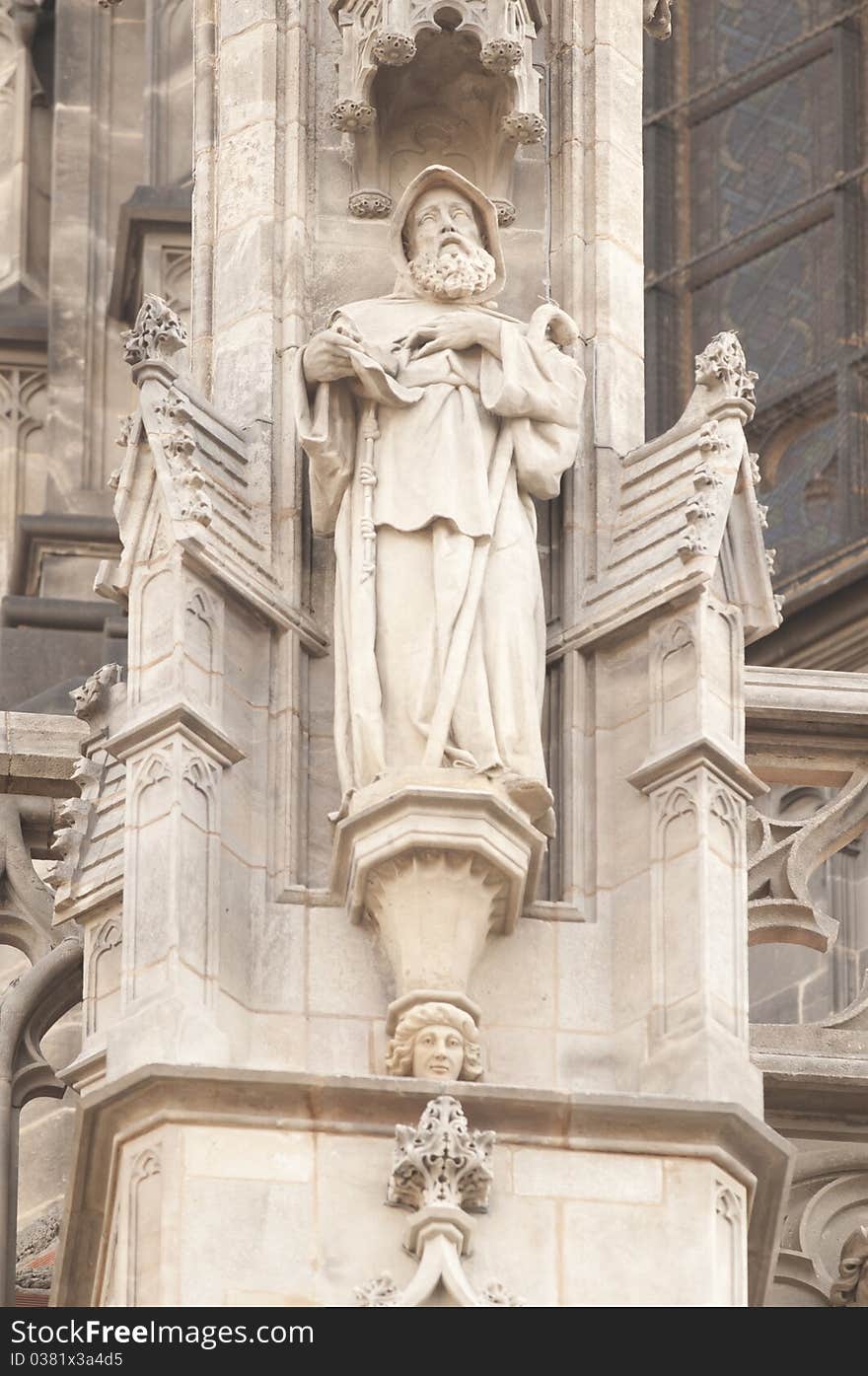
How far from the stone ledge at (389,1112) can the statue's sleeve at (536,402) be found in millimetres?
1792

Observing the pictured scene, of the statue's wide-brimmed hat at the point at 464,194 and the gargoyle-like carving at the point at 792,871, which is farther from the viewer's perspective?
the gargoyle-like carving at the point at 792,871

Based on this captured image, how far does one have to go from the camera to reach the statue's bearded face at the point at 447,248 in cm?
1598

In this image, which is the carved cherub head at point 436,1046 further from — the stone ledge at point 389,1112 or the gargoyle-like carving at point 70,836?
the gargoyle-like carving at point 70,836

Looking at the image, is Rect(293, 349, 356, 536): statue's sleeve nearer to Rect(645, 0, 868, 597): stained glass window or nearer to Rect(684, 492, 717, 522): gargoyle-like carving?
Rect(684, 492, 717, 522): gargoyle-like carving

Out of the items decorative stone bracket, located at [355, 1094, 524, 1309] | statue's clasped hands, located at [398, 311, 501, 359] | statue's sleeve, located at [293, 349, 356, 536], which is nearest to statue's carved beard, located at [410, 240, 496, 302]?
statue's clasped hands, located at [398, 311, 501, 359]

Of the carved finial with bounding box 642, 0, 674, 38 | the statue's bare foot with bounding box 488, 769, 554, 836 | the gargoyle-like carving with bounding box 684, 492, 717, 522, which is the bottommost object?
the statue's bare foot with bounding box 488, 769, 554, 836

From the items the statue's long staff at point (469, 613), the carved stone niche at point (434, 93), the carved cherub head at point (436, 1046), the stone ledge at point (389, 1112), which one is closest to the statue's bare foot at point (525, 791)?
the statue's long staff at point (469, 613)

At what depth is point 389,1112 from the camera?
576 inches

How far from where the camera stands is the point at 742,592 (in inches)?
619

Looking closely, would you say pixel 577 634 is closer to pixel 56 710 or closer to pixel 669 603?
pixel 669 603

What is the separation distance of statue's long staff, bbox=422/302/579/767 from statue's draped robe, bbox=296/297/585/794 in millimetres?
16

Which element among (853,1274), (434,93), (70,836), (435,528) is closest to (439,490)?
(435,528)

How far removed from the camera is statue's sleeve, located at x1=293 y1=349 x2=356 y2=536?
51.2ft

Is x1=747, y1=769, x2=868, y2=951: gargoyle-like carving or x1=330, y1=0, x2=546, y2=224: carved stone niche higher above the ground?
x1=330, y1=0, x2=546, y2=224: carved stone niche
